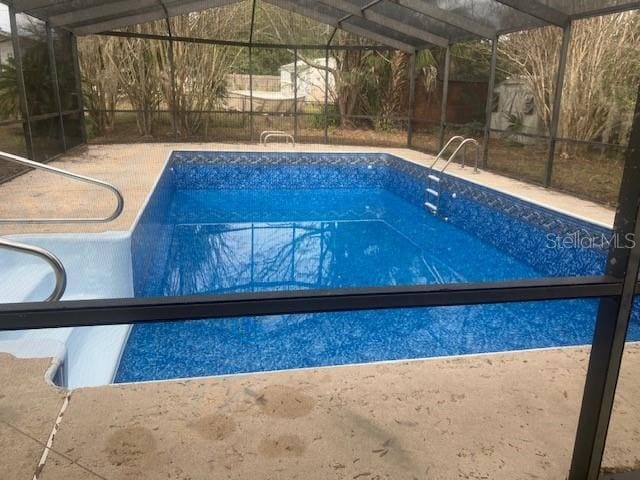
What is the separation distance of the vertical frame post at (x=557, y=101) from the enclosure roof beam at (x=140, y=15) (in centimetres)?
513

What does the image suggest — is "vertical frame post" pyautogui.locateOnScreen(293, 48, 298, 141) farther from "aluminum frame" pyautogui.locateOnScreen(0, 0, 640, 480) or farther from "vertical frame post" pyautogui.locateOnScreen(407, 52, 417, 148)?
"aluminum frame" pyautogui.locateOnScreen(0, 0, 640, 480)

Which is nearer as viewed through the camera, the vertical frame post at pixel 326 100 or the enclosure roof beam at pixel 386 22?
the enclosure roof beam at pixel 386 22

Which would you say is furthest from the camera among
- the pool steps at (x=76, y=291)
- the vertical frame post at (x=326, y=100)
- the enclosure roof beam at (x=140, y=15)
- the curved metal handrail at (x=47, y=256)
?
the vertical frame post at (x=326, y=100)

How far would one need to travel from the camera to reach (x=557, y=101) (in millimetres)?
5781

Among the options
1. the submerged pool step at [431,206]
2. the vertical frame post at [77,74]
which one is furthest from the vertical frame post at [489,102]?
the vertical frame post at [77,74]

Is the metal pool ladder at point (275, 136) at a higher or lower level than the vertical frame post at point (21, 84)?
lower

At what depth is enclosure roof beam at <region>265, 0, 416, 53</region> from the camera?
862cm

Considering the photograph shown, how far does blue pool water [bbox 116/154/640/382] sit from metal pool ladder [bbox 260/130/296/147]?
5.19ft

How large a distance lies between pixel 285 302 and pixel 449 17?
7.07 metres

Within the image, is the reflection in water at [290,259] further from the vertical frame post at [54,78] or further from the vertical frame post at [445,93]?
the vertical frame post at [445,93]

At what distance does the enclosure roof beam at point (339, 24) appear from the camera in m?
8.62

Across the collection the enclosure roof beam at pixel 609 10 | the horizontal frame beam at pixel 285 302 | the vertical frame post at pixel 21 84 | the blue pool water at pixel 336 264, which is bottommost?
the blue pool water at pixel 336 264

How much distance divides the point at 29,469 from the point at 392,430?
3.15ft

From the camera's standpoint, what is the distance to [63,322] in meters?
0.86
